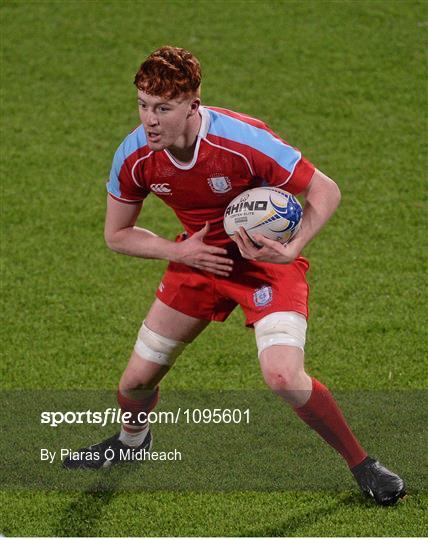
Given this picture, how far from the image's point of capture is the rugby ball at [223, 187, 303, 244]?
579 cm

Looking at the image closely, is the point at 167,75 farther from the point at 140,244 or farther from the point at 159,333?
the point at 159,333

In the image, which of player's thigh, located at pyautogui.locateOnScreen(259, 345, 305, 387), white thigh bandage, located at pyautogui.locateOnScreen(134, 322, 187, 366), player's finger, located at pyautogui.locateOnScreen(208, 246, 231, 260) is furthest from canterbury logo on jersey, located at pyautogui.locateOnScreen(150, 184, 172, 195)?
player's thigh, located at pyautogui.locateOnScreen(259, 345, 305, 387)

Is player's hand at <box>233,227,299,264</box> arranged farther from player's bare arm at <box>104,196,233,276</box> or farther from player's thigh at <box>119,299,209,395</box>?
player's thigh at <box>119,299,209,395</box>

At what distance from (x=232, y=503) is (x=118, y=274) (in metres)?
3.20

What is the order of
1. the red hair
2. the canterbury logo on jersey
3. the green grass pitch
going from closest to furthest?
the red hair, the canterbury logo on jersey, the green grass pitch

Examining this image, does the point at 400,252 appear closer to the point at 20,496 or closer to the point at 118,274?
the point at 118,274

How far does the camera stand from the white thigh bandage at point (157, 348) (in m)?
6.40

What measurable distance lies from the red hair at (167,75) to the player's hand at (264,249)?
765 millimetres

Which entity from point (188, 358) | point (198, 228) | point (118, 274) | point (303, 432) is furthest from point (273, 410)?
point (118, 274)

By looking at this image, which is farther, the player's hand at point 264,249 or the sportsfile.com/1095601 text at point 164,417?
the sportsfile.com/1095601 text at point 164,417

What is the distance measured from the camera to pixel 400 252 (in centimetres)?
930

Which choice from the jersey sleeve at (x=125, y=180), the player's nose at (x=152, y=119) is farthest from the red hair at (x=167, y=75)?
the jersey sleeve at (x=125, y=180)

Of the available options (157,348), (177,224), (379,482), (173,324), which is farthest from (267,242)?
(177,224)

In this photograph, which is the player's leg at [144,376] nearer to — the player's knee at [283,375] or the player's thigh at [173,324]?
the player's thigh at [173,324]
